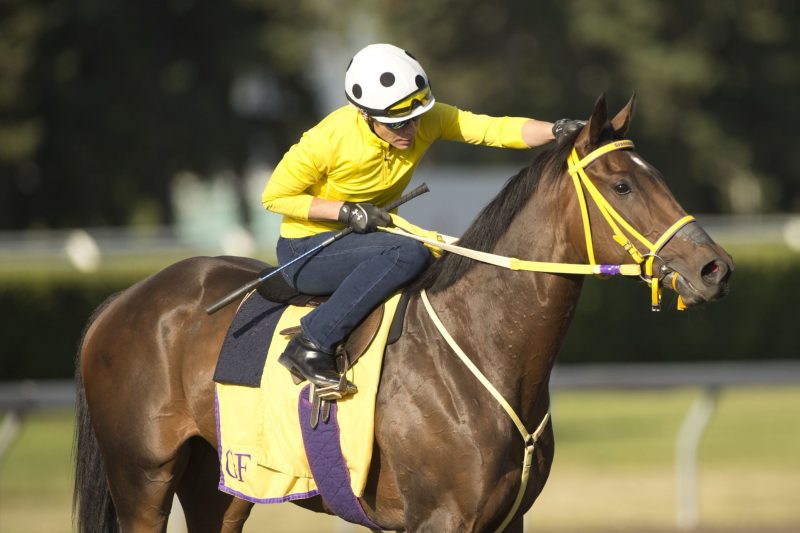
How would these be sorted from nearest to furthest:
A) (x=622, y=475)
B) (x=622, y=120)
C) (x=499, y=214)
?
(x=622, y=120) → (x=499, y=214) → (x=622, y=475)

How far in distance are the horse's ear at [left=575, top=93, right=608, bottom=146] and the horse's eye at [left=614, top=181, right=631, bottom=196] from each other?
21 cm

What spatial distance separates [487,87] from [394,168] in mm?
36749

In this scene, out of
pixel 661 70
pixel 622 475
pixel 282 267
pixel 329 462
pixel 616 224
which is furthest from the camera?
pixel 661 70

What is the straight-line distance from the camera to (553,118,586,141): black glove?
196 inches

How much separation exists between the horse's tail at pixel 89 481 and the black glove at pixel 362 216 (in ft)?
4.99

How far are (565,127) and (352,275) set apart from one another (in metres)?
1.00

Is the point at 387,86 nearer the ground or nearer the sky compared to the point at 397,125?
nearer the sky

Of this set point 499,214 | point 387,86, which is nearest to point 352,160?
point 387,86

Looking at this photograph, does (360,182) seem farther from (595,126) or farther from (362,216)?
(595,126)

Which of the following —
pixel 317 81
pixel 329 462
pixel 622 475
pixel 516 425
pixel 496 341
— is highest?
pixel 317 81

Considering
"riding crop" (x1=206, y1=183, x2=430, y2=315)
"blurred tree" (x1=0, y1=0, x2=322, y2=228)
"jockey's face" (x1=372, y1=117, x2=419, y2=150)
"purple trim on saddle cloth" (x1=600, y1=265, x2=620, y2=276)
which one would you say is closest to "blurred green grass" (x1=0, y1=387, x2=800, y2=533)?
"riding crop" (x1=206, y1=183, x2=430, y2=315)

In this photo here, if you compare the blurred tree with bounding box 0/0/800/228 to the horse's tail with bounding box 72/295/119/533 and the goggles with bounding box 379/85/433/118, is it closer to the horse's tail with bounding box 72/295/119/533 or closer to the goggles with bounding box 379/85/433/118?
the horse's tail with bounding box 72/295/119/533

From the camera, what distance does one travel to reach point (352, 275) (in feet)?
16.8

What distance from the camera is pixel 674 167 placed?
40.3 meters
